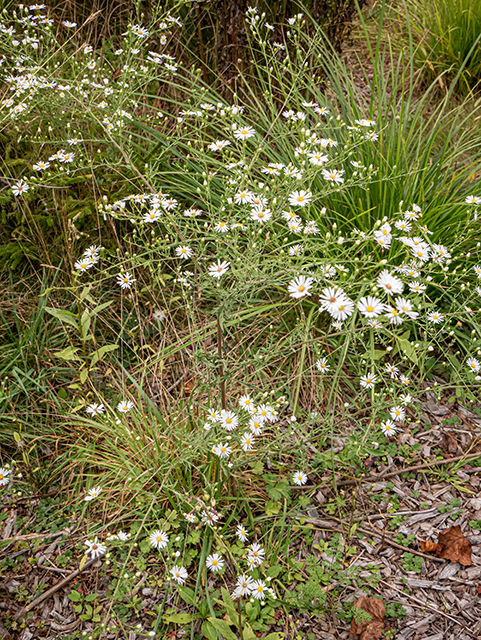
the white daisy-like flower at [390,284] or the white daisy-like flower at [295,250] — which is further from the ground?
the white daisy-like flower at [295,250]

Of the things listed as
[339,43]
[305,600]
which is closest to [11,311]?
[305,600]

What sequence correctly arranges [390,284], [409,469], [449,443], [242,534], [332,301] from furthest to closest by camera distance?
[449,443]
[409,469]
[242,534]
[390,284]
[332,301]

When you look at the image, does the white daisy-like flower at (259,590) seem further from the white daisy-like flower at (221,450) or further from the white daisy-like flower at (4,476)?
the white daisy-like flower at (4,476)

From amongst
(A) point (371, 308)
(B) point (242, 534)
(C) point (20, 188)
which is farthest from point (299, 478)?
(C) point (20, 188)

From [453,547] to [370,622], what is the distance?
454mm

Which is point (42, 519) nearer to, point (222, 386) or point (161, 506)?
point (161, 506)

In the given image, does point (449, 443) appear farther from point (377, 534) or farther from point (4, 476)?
point (4, 476)

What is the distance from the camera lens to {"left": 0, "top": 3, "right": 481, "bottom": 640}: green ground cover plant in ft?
5.24

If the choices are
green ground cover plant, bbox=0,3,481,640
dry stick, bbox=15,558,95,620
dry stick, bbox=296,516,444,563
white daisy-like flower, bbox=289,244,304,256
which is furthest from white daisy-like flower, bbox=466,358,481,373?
dry stick, bbox=15,558,95,620

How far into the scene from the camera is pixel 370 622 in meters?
1.61

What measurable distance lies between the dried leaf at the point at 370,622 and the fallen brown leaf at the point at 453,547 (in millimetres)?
326

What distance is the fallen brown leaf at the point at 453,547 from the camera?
1806 millimetres

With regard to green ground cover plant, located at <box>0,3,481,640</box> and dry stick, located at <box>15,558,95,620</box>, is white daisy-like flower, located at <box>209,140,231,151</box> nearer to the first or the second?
green ground cover plant, located at <box>0,3,481,640</box>

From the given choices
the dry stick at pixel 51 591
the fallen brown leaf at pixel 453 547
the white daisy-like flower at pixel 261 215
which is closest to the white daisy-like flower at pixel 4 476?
the dry stick at pixel 51 591
